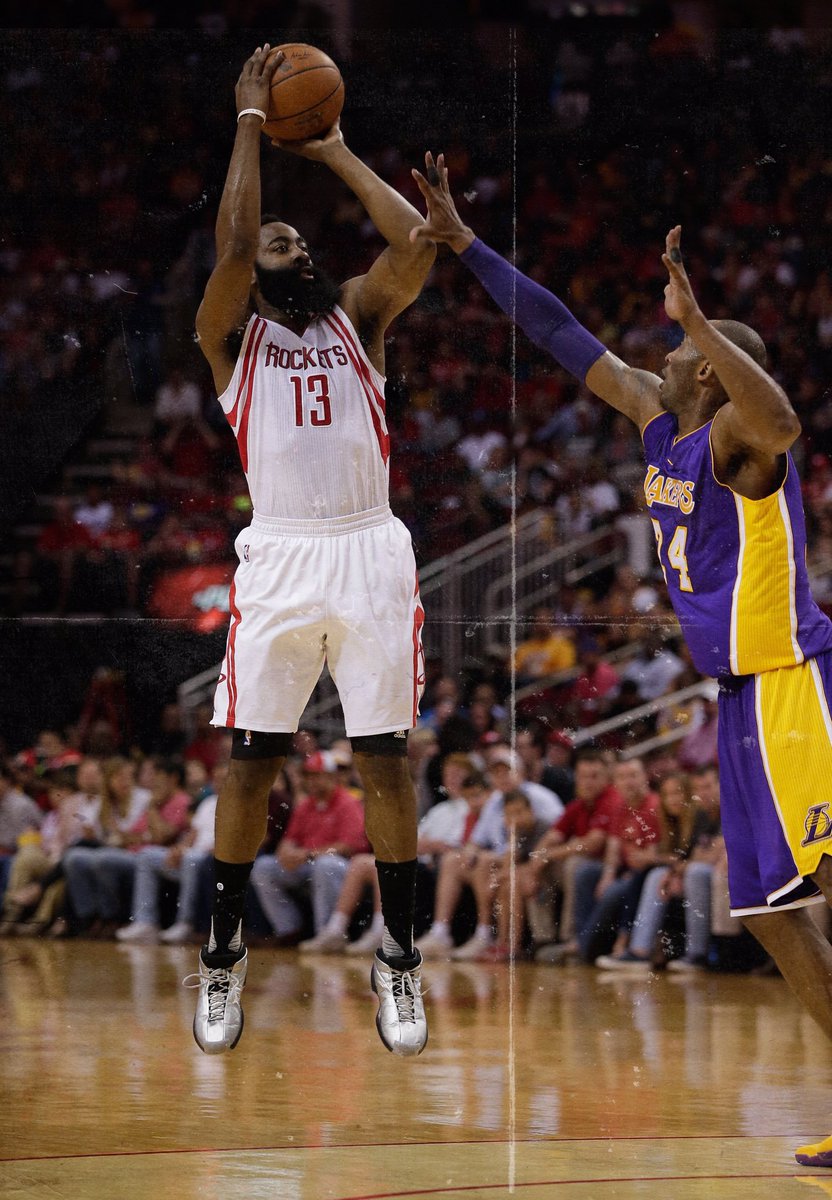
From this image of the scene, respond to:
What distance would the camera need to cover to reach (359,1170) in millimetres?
4121

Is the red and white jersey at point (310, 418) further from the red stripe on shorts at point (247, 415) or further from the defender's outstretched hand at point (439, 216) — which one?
the defender's outstretched hand at point (439, 216)

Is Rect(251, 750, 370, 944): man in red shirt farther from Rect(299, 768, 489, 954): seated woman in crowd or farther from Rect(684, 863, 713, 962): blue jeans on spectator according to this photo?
Rect(684, 863, 713, 962): blue jeans on spectator

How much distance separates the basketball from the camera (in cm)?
428

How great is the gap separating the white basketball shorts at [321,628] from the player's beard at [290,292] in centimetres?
59

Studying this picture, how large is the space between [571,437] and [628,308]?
507 mm

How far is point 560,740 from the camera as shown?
5.99 metres

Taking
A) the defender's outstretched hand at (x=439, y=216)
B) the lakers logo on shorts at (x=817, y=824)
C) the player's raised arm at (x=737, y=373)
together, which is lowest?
the lakers logo on shorts at (x=817, y=824)

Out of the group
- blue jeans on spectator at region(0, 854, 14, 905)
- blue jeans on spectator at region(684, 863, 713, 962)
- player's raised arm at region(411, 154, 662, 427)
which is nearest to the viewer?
player's raised arm at region(411, 154, 662, 427)

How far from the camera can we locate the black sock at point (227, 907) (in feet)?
14.5

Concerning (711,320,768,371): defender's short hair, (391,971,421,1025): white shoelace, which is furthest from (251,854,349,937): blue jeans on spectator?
(711,320,768,371): defender's short hair

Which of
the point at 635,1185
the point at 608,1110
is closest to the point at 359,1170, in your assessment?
the point at 635,1185

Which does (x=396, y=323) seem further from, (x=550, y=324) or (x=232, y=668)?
(x=232, y=668)

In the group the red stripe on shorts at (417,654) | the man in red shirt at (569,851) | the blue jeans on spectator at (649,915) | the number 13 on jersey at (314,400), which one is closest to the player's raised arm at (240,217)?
the number 13 on jersey at (314,400)

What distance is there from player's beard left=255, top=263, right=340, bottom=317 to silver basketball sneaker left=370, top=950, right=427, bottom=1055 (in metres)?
1.83
